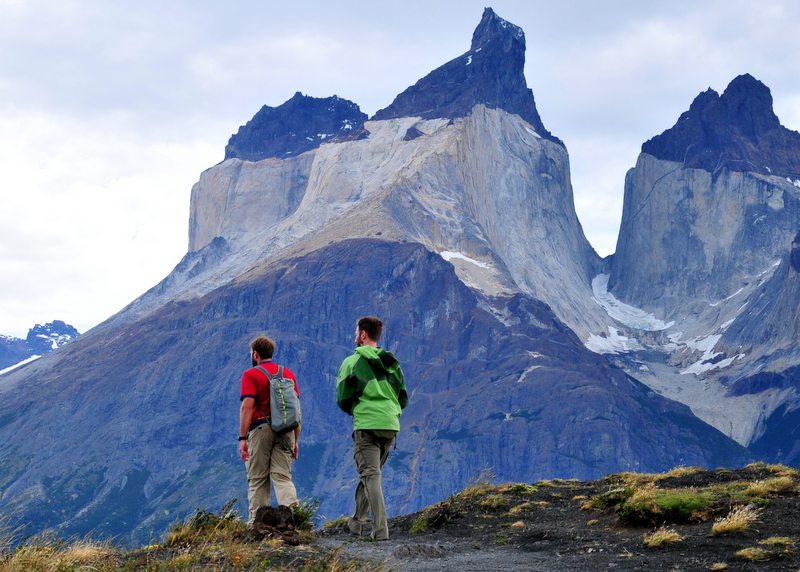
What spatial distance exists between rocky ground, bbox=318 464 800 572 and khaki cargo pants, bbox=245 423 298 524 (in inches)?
43.8

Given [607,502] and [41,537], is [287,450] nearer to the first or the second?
[41,537]

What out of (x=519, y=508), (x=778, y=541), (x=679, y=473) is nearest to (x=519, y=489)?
(x=519, y=508)

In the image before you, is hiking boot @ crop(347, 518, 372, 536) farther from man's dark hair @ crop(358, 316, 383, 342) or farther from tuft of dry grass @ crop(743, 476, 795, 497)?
tuft of dry grass @ crop(743, 476, 795, 497)

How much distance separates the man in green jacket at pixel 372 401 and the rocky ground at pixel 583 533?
0.87 m

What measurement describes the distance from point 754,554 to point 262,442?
24.2 ft

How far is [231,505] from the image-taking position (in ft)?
60.0

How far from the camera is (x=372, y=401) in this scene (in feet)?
55.8

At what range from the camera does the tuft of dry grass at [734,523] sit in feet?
50.4

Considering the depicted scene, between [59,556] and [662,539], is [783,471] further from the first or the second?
[59,556]

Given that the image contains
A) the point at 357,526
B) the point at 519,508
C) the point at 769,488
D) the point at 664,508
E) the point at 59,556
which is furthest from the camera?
the point at 519,508

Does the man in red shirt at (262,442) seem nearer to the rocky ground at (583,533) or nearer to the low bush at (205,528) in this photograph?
the low bush at (205,528)

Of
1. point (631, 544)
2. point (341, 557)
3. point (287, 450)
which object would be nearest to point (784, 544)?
point (631, 544)

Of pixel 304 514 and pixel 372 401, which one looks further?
pixel 304 514

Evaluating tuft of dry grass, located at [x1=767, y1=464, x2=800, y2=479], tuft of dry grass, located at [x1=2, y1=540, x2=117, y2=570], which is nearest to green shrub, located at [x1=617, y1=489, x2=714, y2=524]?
tuft of dry grass, located at [x1=767, y1=464, x2=800, y2=479]
